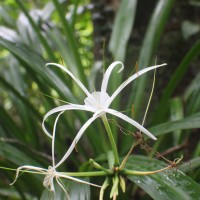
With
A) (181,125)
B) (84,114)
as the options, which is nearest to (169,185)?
(181,125)

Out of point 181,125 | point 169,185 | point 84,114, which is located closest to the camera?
point 169,185

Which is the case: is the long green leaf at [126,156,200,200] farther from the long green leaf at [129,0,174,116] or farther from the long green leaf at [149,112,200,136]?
the long green leaf at [129,0,174,116]

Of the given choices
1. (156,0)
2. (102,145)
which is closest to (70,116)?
(102,145)

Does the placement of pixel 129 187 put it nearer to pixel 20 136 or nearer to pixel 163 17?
pixel 20 136

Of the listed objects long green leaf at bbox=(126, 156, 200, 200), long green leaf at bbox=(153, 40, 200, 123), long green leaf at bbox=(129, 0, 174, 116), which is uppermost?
long green leaf at bbox=(129, 0, 174, 116)

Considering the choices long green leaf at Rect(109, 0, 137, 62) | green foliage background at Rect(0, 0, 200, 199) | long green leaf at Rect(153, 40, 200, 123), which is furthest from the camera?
long green leaf at Rect(109, 0, 137, 62)

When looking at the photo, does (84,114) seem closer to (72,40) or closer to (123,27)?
(72,40)

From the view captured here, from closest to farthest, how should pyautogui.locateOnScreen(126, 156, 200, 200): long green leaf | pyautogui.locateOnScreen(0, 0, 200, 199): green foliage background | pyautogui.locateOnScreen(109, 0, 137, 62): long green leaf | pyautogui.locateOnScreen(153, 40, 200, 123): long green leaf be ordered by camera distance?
→ 1. pyautogui.locateOnScreen(126, 156, 200, 200): long green leaf
2. pyautogui.locateOnScreen(0, 0, 200, 199): green foliage background
3. pyautogui.locateOnScreen(153, 40, 200, 123): long green leaf
4. pyautogui.locateOnScreen(109, 0, 137, 62): long green leaf

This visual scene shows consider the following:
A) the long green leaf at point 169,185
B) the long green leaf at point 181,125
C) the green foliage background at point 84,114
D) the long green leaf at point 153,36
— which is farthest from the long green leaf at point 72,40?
the long green leaf at point 169,185

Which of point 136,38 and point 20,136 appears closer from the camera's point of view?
point 20,136

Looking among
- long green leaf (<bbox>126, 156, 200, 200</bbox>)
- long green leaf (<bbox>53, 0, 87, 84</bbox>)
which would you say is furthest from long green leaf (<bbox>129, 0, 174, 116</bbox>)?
long green leaf (<bbox>126, 156, 200, 200</bbox>)

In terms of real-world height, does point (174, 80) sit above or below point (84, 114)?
above
